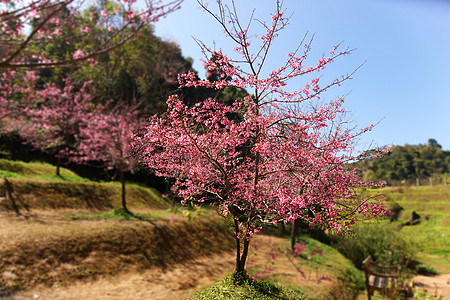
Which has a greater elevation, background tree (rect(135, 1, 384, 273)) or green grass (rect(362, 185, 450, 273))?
background tree (rect(135, 1, 384, 273))

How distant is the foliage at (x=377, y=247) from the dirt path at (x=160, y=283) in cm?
562

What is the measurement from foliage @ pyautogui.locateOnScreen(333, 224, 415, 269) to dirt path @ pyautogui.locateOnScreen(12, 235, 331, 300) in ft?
18.4

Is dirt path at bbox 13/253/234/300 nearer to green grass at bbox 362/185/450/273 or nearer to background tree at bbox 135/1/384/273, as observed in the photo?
background tree at bbox 135/1/384/273

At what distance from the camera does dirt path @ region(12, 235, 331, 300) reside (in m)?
7.08

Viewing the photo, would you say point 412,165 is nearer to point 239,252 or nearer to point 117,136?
point 117,136

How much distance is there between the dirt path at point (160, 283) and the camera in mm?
7078

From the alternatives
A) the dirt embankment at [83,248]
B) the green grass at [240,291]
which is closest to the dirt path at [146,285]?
the dirt embankment at [83,248]

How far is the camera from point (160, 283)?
8.49 m

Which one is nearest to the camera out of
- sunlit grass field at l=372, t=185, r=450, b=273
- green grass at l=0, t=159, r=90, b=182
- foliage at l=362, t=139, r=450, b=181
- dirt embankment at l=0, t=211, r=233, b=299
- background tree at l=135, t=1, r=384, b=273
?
background tree at l=135, t=1, r=384, b=273

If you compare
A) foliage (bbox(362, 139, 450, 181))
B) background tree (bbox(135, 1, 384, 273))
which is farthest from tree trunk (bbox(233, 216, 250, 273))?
foliage (bbox(362, 139, 450, 181))

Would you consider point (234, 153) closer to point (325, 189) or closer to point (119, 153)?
point (325, 189)

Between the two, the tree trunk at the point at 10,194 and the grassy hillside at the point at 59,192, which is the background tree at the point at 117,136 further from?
the tree trunk at the point at 10,194

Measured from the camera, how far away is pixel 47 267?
7.74 m

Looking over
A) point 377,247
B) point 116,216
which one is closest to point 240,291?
point 116,216
